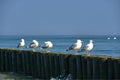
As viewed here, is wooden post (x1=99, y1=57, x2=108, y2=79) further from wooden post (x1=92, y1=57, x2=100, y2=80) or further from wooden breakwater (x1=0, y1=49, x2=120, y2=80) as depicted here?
wooden post (x1=92, y1=57, x2=100, y2=80)

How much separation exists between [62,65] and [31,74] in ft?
11.6

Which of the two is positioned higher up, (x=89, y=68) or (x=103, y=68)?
(x=103, y=68)

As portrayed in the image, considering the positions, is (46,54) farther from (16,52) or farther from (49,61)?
(16,52)

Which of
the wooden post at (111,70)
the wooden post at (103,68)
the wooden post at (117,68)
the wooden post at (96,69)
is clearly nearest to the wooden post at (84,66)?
the wooden post at (96,69)

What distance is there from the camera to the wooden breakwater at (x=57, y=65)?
1878cm

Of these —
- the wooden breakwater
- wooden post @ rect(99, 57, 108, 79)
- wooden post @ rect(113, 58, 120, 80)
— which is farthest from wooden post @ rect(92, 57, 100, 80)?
wooden post @ rect(113, 58, 120, 80)

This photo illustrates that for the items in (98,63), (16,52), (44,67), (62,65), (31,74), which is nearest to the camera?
(98,63)

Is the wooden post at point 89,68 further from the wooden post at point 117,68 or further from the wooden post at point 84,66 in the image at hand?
the wooden post at point 117,68

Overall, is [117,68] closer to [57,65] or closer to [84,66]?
[84,66]

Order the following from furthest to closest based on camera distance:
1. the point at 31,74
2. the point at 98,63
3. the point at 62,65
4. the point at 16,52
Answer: the point at 16,52
the point at 31,74
the point at 62,65
the point at 98,63

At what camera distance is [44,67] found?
23.7m

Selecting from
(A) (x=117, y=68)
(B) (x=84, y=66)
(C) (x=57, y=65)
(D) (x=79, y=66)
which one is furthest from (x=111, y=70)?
(C) (x=57, y=65)

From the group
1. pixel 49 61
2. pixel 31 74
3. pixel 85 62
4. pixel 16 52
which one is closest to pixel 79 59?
pixel 85 62

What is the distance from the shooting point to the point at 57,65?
2259 centimetres
